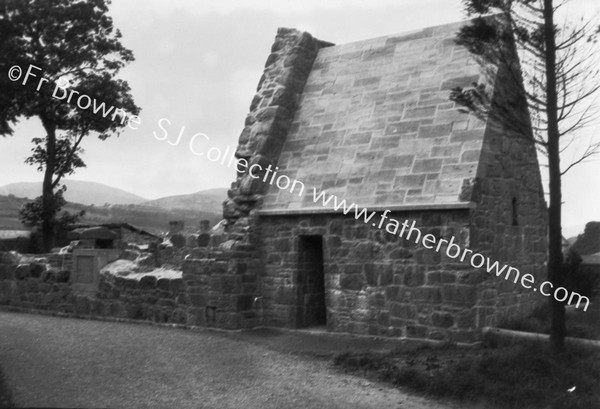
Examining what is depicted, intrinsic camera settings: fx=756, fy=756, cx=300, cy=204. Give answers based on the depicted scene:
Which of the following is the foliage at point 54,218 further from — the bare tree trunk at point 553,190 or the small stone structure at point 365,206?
the bare tree trunk at point 553,190

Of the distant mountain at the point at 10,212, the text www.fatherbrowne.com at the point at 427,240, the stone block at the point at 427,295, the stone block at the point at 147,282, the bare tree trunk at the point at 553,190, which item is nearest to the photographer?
the bare tree trunk at the point at 553,190

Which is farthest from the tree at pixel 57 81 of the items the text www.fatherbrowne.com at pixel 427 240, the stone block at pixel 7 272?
the text www.fatherbrowne.com at pixel 427 240

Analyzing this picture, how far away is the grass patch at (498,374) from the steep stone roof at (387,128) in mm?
2876

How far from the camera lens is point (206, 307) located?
15383 mm

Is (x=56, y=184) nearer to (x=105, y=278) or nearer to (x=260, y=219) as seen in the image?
(x=105, y=278)

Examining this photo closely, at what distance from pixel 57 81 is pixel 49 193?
4869 millimetres

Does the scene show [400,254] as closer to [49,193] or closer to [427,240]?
[427,240]

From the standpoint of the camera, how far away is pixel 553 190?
1162cm

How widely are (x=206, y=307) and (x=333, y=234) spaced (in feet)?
10.1

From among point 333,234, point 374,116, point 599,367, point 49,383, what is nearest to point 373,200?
point 333,234

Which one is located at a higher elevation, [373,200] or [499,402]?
[373,200]

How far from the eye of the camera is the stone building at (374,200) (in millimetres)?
13281

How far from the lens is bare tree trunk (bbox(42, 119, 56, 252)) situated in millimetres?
32188

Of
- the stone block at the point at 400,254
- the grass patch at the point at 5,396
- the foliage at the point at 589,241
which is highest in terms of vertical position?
the foliage at the point at 589,241
